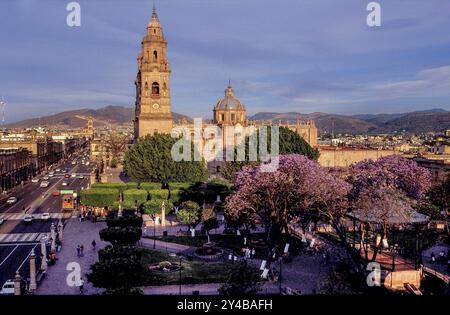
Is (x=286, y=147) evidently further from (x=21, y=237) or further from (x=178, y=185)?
(x=21, y=237)

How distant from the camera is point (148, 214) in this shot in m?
46.9

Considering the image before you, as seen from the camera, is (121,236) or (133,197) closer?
(121,236)

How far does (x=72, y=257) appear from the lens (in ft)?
107

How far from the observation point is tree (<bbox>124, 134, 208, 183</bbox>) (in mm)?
59844

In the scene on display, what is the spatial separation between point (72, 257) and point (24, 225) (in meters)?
14.0

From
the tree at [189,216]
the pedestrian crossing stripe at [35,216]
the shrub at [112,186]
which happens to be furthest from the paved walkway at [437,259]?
the pedestrian crossing stripe at [35,216]

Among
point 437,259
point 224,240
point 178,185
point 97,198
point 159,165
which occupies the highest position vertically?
point 159,165

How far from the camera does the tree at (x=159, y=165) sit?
5984cm

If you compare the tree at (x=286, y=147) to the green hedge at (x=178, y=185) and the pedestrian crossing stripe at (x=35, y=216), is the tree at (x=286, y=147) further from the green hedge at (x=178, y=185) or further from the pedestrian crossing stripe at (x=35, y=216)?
the pedestrian crossing stripe at (x=35, y=216)

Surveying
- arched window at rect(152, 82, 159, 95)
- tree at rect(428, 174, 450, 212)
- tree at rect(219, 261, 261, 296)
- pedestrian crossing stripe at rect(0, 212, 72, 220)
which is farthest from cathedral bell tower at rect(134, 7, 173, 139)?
tree at rect(219, 261, 261, 296)

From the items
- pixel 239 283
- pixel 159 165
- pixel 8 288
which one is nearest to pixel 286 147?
pixel 159 165
